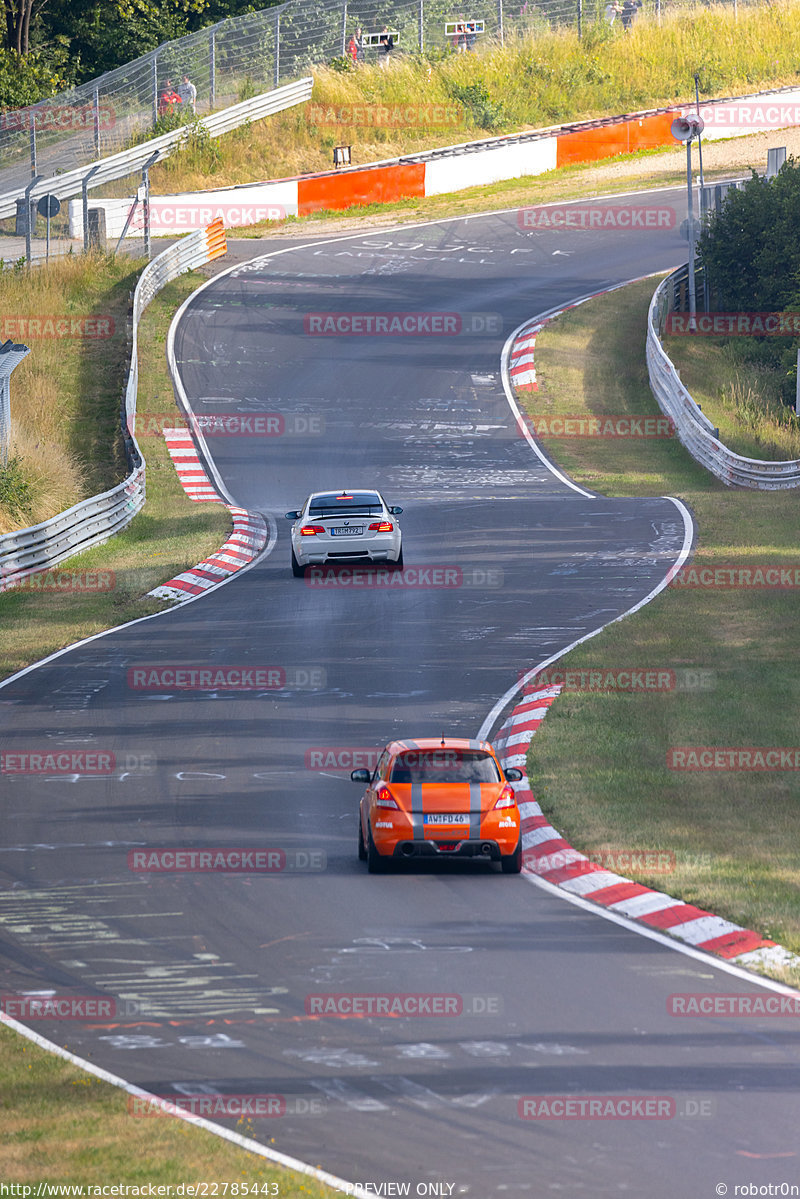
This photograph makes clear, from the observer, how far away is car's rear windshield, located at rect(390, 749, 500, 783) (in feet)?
45.9

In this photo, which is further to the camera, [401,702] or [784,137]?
[784,137]

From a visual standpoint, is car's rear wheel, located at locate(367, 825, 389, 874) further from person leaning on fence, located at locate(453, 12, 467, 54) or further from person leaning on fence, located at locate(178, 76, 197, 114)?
person leaning on fence, located at locate(453, 12, 467, 54)

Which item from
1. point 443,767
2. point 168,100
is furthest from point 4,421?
point 168,100

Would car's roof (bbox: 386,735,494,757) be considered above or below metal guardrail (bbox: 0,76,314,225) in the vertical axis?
below

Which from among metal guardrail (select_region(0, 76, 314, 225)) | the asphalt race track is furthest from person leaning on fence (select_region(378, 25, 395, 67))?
the asphalt race track

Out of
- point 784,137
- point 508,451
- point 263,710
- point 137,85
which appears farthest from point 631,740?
point 784,137

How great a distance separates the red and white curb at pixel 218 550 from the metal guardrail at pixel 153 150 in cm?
1694

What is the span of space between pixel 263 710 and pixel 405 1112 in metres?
11.1

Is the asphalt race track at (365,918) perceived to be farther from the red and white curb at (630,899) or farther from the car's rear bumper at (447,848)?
the red and white curb at (630,899)

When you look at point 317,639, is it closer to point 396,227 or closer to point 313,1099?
point 313,1099

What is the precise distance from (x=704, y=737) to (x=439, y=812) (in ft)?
17.8

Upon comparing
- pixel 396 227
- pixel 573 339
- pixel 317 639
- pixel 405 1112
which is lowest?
pixel 405 1112

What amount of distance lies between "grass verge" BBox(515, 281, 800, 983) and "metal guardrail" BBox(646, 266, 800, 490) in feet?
4.68

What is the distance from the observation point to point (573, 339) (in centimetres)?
4816
